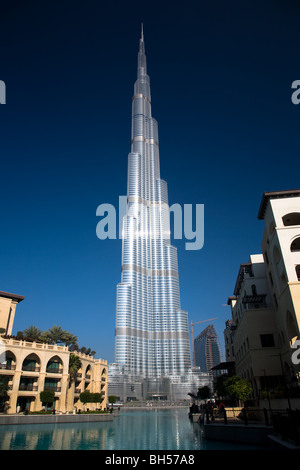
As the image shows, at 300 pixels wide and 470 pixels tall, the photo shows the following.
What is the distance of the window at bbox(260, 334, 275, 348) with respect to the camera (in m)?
39.8

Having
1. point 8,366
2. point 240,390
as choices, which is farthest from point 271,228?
point 8,366

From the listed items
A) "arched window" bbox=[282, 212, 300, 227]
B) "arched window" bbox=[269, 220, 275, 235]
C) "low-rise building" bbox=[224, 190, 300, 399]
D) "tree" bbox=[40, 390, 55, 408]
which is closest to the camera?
"low-rise building" bbox=[224, 190, 300, 399]

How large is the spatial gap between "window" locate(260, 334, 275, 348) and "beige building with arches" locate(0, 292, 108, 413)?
3115 cm

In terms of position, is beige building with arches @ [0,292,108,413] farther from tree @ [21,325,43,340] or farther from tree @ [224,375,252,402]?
tree @ [224,375,252,402]

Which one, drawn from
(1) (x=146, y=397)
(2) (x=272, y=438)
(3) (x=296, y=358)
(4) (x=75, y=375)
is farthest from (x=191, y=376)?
(2) (x=272, y=438)

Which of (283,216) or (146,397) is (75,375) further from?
(146,397)

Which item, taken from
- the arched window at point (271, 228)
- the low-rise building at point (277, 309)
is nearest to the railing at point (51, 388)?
the low-rise building at point (277, 309)

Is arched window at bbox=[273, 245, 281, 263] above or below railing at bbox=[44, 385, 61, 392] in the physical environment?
above

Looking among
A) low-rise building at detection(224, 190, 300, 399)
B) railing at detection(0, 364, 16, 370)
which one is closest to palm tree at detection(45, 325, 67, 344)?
railing at detection(0, 364, 16, 370)

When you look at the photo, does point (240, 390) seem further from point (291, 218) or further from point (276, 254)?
point (291, 218)

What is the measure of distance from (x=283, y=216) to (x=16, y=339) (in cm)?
4349

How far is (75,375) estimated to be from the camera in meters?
59.1

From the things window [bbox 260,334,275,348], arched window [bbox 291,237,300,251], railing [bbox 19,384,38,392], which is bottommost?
railing [bbox 19,384,38,392]

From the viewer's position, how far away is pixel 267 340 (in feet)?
132
